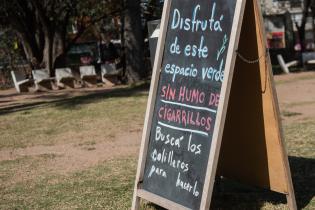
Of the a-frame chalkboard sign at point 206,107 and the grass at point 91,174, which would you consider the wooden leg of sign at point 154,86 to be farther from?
the grass at point 91,174

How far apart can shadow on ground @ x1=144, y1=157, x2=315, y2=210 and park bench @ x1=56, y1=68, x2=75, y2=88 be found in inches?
561

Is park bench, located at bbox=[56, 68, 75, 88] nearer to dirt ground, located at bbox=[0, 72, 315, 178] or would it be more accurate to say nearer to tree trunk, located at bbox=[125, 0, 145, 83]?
tree trunk, located at bbox=[125, 0, 145, 83]

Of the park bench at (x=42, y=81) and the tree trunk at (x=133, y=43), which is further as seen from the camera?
the park bench at (x=42, y=81)

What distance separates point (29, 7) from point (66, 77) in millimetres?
3931

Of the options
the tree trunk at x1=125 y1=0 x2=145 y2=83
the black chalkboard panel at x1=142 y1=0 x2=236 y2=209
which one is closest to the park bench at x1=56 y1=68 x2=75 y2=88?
the tree trunk at x1=125 y1=0 x2=145 y2=83

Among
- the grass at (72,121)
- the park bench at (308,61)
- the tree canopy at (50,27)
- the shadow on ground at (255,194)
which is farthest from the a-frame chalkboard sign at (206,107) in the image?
the park bench at (308,61)

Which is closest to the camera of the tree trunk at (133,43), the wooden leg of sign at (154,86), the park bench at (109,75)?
the wooden leg of sign at (154,86)

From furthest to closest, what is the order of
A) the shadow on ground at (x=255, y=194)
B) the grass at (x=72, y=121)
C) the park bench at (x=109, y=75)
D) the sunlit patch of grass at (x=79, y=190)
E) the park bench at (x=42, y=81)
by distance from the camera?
the park bench at (x=109, y=75)
the park bench at (x=42, y=81)
the grass at (x=72, y=121)
the sunlit patch of grass at (x=79, y=190)
the shadow on ground at (x=255, y=194)

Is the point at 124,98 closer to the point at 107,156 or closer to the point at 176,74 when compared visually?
the point at 107,156

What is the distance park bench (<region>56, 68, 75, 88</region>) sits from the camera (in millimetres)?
19531

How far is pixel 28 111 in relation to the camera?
1285cm

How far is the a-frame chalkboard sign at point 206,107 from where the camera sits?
425 centimetres

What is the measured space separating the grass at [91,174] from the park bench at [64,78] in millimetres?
8243

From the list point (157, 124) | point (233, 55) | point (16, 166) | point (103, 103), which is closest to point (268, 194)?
point (157, 124)
